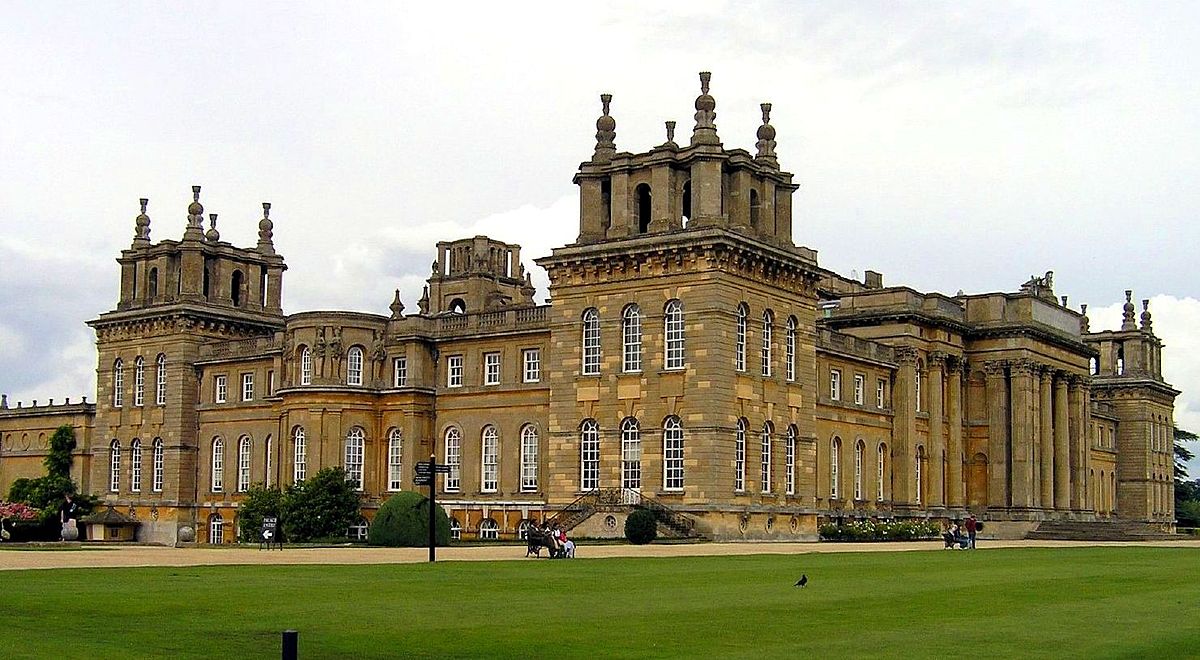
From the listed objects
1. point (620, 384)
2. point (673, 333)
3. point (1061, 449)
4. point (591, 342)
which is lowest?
point (1061, 449)

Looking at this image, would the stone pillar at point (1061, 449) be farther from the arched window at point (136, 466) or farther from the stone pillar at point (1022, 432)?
the arched window at point (136, 466)

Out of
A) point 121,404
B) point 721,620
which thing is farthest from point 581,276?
point 721,620

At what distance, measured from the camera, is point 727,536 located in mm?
51781

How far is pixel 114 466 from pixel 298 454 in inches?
598

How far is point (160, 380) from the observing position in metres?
71.8

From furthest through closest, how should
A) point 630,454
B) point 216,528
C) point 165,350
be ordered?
point 165,350
point 216,528
point 630,454

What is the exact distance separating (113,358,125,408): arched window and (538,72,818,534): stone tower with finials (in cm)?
2657

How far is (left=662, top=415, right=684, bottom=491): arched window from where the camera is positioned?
173ft

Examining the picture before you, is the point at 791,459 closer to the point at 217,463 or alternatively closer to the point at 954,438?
the point at 954,438

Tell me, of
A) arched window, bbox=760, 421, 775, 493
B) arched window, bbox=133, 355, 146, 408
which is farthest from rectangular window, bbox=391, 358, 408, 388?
arched window, bbox=760, 421, 775, 493

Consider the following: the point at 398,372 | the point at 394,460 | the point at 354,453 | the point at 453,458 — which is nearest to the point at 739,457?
the point at 453,458

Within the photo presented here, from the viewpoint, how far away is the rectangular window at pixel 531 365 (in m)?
60.6

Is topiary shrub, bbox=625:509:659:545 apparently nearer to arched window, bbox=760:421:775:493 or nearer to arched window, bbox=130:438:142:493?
arched window, bbox=760:421:775:493

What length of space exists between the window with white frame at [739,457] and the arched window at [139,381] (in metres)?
32.3
